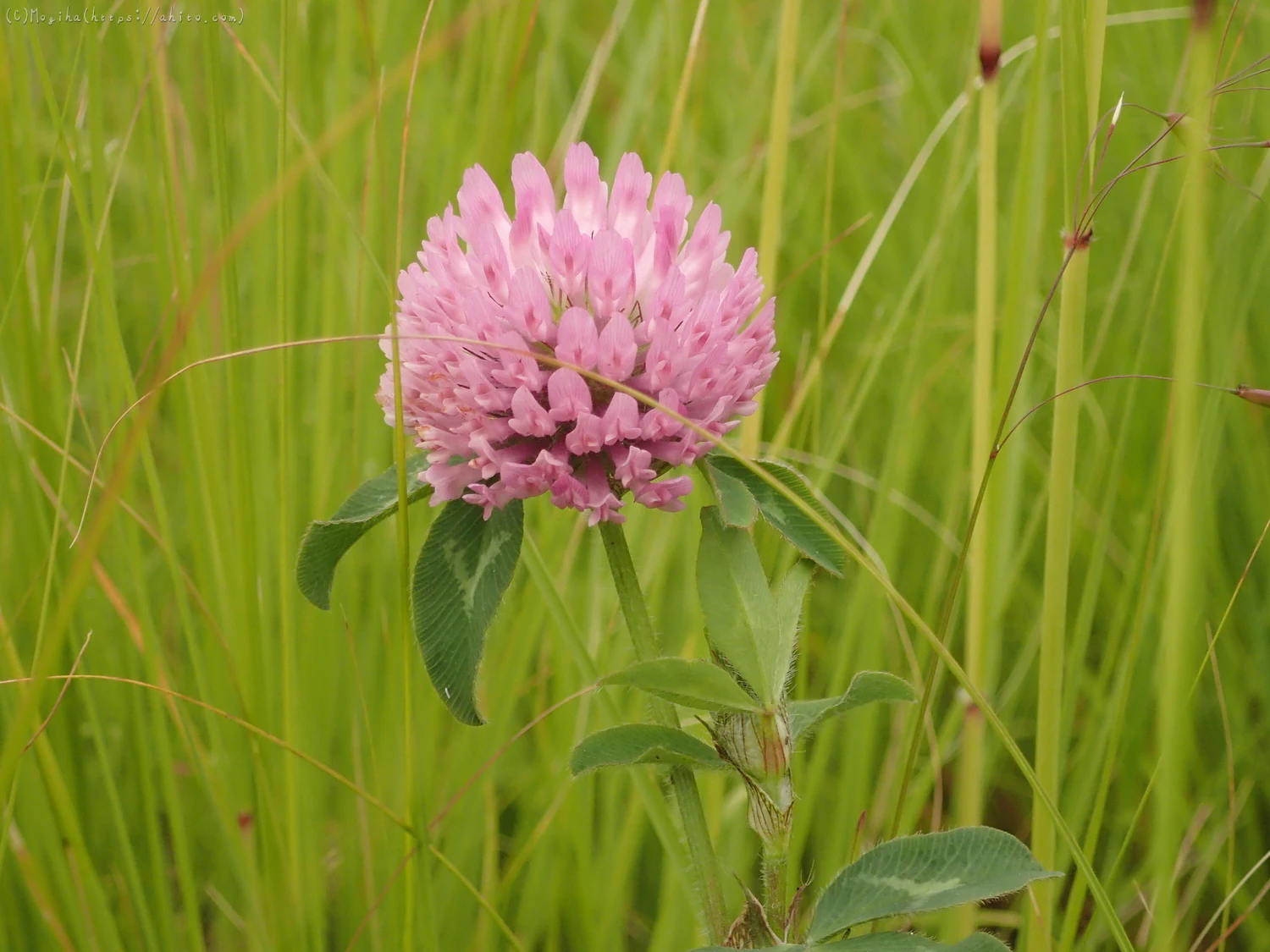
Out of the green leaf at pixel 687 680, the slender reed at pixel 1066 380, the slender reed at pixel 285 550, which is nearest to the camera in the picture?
the green leaf at pixel 687 680

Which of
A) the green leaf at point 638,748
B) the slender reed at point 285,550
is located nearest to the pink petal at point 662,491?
the green leaf at point 638,748

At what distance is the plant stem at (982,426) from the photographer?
2.49 feet

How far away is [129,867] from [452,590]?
1.39ft

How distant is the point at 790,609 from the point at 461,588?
159 mm

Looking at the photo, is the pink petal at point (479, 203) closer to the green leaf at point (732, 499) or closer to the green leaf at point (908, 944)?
the green leaf at point (732, 499)

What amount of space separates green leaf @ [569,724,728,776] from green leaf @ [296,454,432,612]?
15 cm

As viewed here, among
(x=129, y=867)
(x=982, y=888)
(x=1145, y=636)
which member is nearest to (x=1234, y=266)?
(x=1145, y=636)

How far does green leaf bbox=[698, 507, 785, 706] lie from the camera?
530 mm

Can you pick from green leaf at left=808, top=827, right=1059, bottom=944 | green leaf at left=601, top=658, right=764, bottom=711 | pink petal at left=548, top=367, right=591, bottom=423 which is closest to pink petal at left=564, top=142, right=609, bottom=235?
pink petal at left=548, top=367, right=591, bottom=423

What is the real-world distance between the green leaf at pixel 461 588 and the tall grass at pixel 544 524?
5cm

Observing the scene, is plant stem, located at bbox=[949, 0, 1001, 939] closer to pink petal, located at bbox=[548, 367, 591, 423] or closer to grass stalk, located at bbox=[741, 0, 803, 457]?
grass stalk, located at bbox=[741, 0, 803, 457]

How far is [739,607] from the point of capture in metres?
0.55

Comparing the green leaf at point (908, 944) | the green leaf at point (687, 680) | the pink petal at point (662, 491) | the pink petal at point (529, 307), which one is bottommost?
the green leaf at point (908, 944)

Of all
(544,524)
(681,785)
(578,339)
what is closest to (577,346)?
(578,339)
